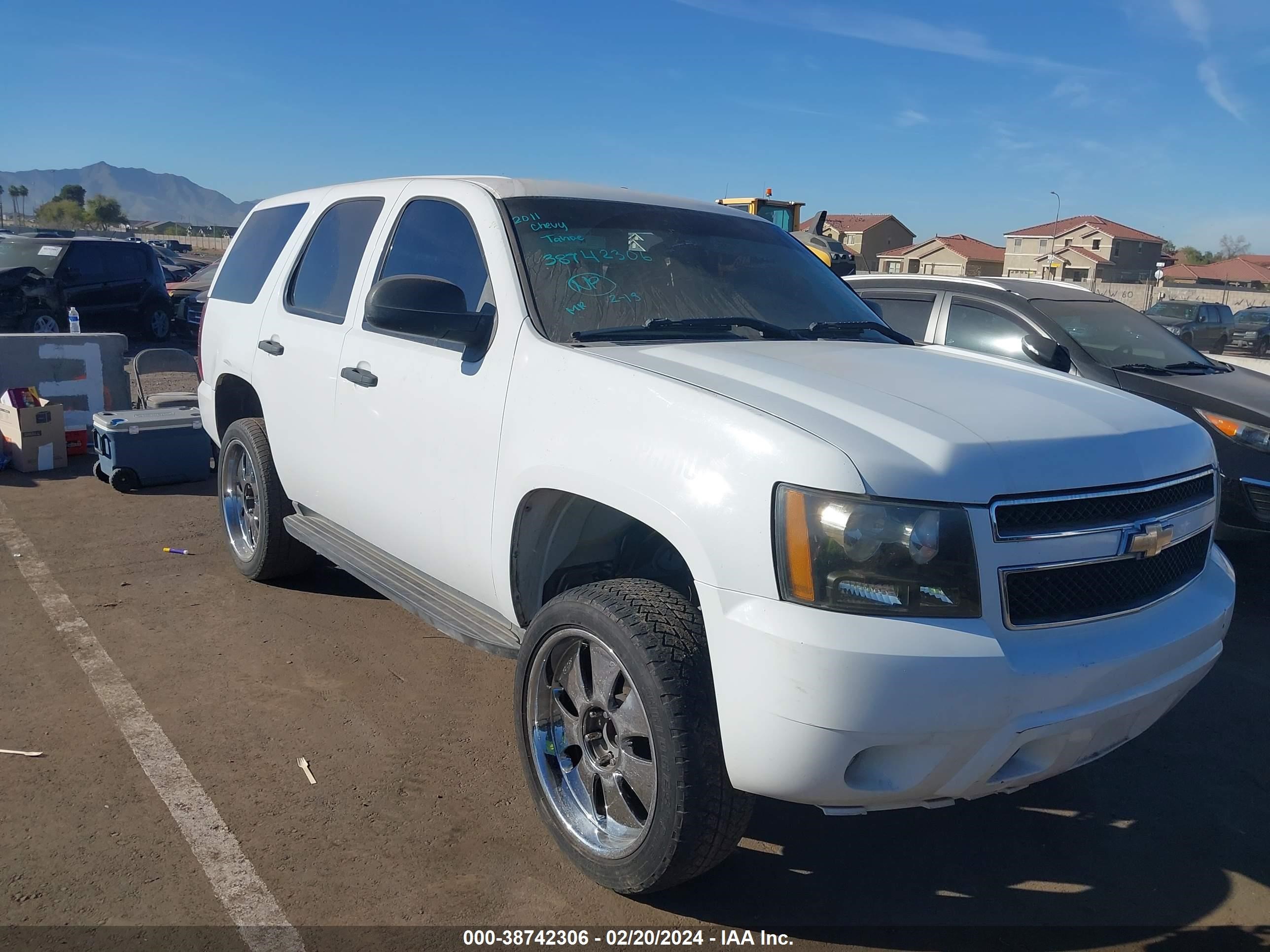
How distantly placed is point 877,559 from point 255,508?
3.80 metres

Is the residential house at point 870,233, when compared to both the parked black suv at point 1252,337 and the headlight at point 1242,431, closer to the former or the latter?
the parked black suv at point 1252,337

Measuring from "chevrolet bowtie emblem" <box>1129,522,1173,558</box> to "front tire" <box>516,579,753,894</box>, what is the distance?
43.8 inches

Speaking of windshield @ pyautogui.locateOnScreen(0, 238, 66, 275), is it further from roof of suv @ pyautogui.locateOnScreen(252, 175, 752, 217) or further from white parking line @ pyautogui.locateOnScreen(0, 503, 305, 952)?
roof of suv @ pyautogui.locateOnScreen(252, 175, 752, 217)

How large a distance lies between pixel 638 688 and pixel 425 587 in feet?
4.58

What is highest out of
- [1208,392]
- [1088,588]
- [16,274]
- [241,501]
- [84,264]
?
[1208,392]

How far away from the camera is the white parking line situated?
104 inches

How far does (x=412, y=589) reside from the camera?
364 cm

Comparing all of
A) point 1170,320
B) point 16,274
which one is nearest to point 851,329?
point 16,274

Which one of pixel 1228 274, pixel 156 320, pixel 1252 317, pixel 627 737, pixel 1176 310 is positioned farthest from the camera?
pixel 1228 274

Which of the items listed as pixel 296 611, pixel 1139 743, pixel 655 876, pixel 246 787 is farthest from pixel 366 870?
pixel 1139 743

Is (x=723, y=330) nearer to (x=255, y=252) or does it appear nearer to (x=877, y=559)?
(x=877, y=559)

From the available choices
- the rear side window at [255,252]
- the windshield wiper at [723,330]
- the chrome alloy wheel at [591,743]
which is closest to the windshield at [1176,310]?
the windshield wiper at [723,330]

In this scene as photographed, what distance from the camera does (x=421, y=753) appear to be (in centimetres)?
358

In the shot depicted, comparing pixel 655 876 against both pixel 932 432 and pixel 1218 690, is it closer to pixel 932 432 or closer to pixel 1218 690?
pixel 932 432
